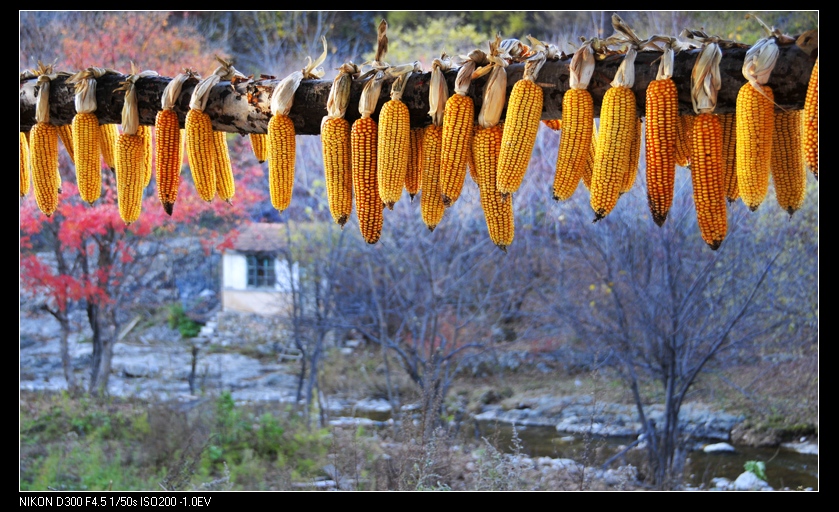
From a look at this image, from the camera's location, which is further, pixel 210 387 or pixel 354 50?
pixel 354 50

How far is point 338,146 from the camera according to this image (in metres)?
2.39

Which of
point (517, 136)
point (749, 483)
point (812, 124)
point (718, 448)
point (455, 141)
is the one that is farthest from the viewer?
point (718, 448)

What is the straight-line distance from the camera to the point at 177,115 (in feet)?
8.76

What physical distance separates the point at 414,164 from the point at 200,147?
2.44ft

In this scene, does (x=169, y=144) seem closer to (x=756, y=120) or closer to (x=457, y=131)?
(x=457, y=131)

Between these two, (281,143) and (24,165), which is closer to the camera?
(281,143)

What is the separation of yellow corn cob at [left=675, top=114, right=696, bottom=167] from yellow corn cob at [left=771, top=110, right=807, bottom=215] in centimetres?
24

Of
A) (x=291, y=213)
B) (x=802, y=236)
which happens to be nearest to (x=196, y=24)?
(x=291, y=213)

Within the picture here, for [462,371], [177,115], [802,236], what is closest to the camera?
[177,115]

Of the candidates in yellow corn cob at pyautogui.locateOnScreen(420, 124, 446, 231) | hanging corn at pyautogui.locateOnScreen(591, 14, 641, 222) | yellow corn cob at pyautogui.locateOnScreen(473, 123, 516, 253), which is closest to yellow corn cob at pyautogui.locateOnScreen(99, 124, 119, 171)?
yellow corn cob at pyautogui.locateOnScreen(420, 124, 446, 231)

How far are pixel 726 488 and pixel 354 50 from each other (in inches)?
315

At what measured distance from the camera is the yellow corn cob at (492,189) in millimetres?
2256

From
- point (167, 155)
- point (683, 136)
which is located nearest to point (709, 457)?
point (683, 136)

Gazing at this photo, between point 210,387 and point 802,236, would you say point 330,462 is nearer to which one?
point 210,387
